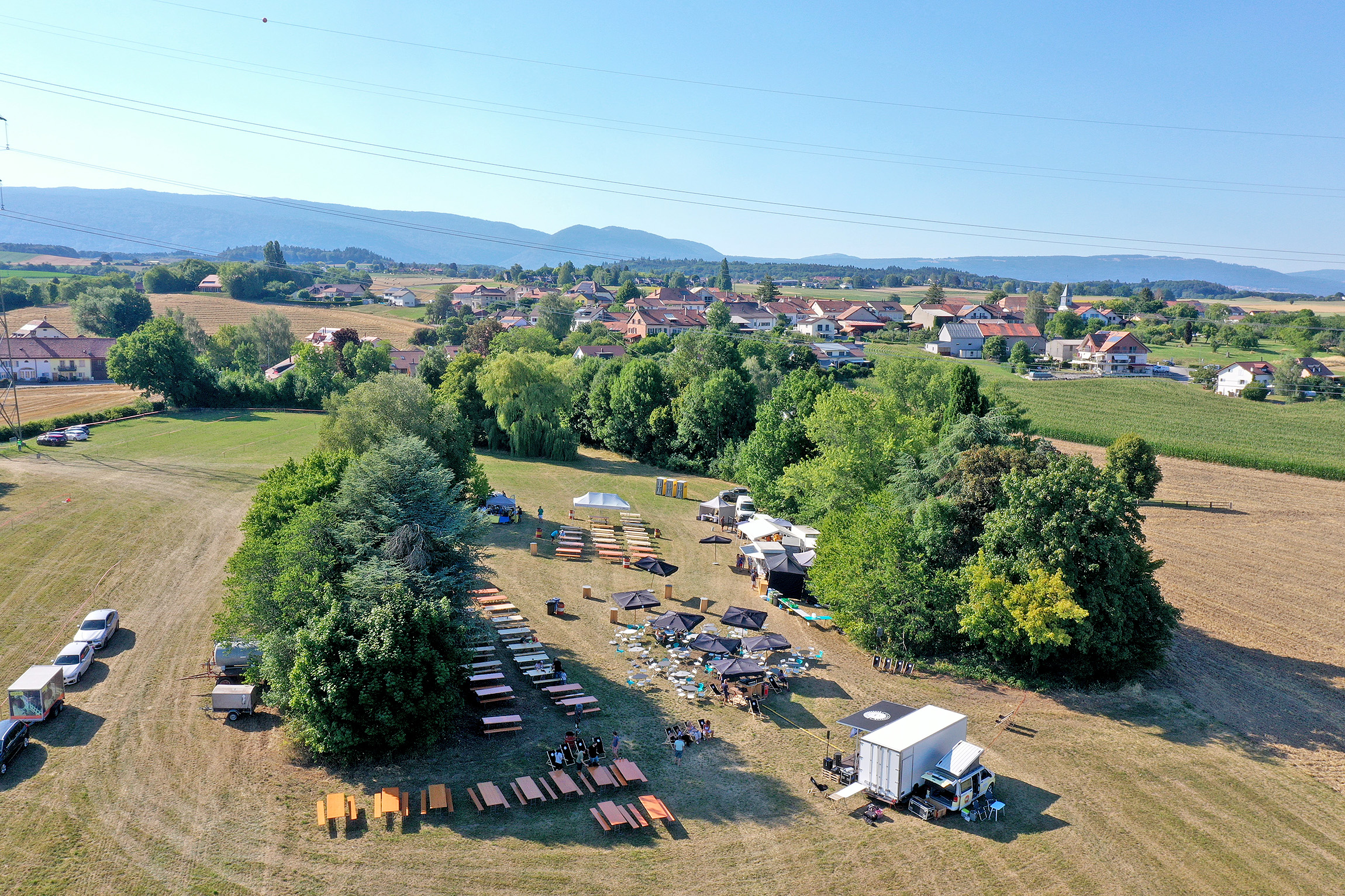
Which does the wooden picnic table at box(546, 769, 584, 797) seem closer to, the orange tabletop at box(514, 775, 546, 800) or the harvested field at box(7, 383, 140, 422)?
the orange tabletop at box(514, 775, 546, 800)

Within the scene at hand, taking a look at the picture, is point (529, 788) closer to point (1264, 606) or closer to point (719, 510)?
point (719, 510)

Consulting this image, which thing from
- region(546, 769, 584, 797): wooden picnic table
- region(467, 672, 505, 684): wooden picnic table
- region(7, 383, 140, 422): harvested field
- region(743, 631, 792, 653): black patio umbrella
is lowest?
region(546, 769, 584, 797): wooden picnic table

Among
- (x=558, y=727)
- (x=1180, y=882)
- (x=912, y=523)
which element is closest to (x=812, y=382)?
(x=912, y=523)

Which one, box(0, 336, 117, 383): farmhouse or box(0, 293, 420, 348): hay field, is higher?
box(0, 293, 420, 348): hay field

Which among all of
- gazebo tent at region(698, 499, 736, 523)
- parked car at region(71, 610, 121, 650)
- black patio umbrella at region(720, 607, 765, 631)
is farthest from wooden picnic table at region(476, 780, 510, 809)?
gazebo tent at region(698, 499, 736, 523)

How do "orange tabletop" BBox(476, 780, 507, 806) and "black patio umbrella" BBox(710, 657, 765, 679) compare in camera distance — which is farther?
"black patio umbrella" BBox(710, 657, 765, 679)

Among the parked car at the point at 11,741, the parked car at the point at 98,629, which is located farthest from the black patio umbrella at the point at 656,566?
the parked car at the point at 11,741

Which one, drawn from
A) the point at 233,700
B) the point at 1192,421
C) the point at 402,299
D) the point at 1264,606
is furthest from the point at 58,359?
the point at 1192,421
